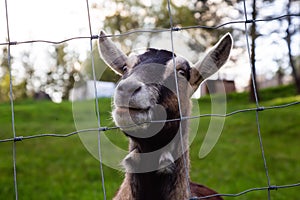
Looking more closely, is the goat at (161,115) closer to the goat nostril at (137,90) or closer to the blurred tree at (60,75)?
the goat nostril at (137,90)

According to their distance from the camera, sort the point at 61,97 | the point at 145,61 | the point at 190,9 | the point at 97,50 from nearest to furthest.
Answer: the point at 145,61, the point at 97,50, the point at 190,9, the point at 61,97

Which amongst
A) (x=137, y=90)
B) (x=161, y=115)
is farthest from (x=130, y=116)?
(x=161, y=115)

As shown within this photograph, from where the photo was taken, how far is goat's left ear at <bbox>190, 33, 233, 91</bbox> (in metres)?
3.23

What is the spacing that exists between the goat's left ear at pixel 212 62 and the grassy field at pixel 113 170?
1917 mm

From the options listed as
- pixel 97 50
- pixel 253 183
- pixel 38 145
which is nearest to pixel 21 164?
pixel 38 145

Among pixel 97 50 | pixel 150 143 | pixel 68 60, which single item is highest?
pixel 68 60

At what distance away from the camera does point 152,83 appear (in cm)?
300

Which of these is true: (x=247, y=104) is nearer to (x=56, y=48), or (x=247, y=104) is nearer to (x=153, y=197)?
(x=56, y=48)

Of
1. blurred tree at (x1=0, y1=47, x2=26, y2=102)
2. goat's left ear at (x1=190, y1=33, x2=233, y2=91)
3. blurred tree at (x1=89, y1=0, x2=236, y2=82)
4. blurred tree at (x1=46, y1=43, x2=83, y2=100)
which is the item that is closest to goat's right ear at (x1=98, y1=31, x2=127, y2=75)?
goat's left ear at (x1=190, y1=33, x2=233, y2=91)

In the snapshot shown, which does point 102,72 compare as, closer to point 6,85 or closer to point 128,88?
point 128,88

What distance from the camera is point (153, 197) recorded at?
327 cm

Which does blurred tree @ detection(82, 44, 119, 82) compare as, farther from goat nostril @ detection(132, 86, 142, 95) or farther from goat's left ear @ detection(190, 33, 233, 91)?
goat nostril @ detection(132, 86, 142, 95)

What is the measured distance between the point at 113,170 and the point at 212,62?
4.88 m

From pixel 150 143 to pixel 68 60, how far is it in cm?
1179
